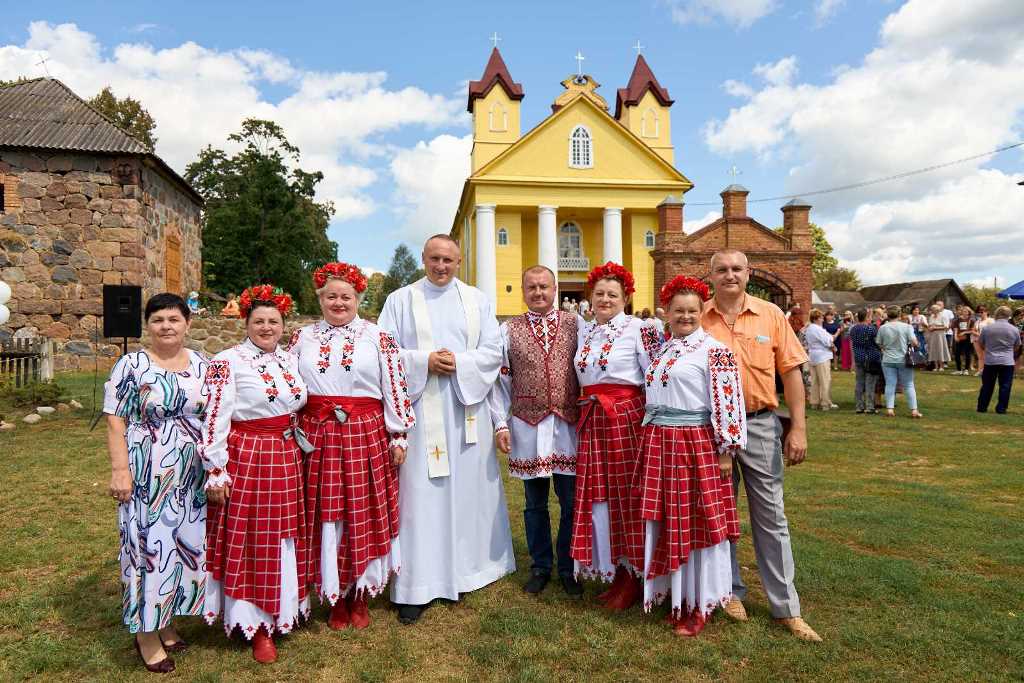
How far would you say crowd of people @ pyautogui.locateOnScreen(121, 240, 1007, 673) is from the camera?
11.4 feet

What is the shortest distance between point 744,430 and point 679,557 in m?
0.81

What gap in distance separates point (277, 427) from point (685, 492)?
233cm

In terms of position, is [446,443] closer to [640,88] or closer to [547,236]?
[547,236]

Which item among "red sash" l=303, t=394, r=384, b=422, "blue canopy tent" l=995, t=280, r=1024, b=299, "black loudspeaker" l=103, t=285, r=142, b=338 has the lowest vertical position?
"red sash" l=303, t=394, r=384, b=422

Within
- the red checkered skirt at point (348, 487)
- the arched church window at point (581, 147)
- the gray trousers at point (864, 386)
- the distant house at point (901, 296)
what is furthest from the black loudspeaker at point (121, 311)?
the distant house at point (901, 296)

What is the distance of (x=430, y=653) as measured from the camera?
3691 mm

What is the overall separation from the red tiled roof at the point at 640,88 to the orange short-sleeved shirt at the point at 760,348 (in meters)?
33.8

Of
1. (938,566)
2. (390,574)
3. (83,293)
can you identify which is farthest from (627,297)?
(83,293)

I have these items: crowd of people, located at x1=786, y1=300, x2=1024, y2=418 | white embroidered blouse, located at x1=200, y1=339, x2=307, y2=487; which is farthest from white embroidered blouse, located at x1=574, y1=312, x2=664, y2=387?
crowd of people, located at x1=786, y1=300, x2=1024, y2=418

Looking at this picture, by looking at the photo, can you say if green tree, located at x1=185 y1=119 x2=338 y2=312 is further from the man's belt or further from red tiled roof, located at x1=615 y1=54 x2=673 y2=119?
the man's belt

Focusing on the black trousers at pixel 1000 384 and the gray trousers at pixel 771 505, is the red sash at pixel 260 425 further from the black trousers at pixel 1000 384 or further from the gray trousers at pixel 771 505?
the black trousers at pixel 1000 384

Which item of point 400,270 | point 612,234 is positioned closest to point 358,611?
point 612,234

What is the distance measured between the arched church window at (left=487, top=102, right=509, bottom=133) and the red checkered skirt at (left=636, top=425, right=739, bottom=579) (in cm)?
3176

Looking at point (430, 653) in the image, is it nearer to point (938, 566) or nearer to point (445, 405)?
point (445, 405)
